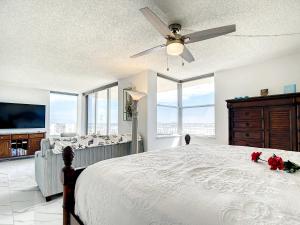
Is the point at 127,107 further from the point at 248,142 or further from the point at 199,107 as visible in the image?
the point at 248,142

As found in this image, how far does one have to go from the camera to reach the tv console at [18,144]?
5.31 metres

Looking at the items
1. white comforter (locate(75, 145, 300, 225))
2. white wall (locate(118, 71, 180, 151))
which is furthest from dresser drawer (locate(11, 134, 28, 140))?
white comforter (locate(75, 145, 300, 225))

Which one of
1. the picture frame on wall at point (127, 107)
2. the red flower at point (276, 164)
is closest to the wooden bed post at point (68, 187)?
the red flower at point (276, 164)

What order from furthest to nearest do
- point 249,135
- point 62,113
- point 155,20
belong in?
1. point 62,113
2. point 249,135
3. point 155,20

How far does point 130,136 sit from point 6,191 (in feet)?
7.92

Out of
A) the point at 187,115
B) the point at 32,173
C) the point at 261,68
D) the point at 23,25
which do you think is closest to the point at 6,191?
the point at 32,173

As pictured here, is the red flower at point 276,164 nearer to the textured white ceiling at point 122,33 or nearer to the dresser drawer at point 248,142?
the textured white ceiling at point 122,33

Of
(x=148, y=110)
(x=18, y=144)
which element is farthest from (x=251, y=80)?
(x=18, y=144)

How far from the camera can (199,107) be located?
510 centimetres

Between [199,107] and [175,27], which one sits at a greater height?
[175,27]

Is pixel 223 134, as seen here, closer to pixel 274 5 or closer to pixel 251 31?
pixel 251 31

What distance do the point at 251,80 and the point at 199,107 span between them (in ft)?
5.05

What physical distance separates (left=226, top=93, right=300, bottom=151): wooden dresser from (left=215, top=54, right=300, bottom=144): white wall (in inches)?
24.9

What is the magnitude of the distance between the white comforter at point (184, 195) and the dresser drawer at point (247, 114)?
2312mm
